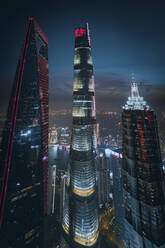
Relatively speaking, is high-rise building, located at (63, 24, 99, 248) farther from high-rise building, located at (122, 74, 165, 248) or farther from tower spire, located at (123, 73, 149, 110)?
tower spire, located at (123, 73, 149, 110)

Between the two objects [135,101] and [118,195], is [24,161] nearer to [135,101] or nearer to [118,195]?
[135,101]

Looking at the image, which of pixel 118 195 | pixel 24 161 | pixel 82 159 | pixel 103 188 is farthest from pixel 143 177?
pixel 118 195

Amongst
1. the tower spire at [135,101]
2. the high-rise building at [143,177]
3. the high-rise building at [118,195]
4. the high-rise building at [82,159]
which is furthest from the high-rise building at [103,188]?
the tower spire at [135,101]

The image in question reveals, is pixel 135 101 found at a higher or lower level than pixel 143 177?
higher

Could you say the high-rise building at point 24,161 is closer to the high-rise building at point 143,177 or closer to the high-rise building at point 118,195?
the high-rise building at point 143,177

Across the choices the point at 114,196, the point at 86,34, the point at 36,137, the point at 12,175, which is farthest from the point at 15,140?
the point at 114,196

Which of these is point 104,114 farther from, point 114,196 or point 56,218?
point 56,218
